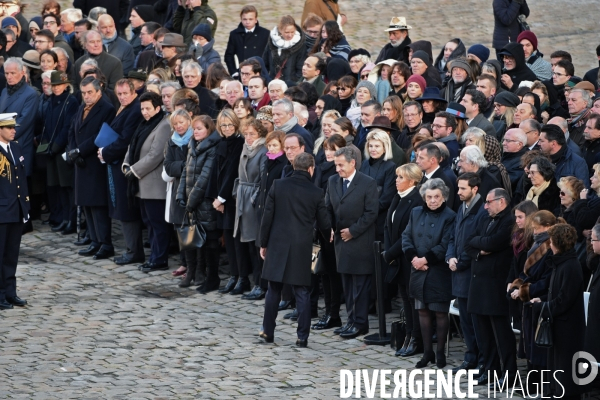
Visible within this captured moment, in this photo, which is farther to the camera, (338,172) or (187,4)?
(187,4)

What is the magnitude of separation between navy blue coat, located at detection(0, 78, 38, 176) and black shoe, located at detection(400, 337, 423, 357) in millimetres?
7387

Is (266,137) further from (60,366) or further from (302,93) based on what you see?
(60,366)

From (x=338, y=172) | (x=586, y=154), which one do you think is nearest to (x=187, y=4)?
(x=338, y=172)

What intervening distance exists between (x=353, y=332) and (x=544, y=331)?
115 inches

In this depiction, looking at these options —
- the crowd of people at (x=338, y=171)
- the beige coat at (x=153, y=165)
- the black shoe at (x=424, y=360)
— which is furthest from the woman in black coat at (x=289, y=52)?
the black shoe at (x=424, y=360)

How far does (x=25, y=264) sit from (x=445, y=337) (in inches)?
259

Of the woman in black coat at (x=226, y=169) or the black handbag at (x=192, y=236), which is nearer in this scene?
the woman in black coat at (x=226, y=169)

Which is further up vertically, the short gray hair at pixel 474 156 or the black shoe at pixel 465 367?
the short gray hair at pixel 474 156

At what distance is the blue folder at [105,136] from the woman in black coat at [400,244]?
192 inches

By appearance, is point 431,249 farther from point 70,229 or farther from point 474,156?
point 70,229

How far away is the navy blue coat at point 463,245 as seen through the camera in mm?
11328

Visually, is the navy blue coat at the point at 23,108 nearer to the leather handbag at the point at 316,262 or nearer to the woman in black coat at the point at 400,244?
the leather handbag at the point at 316,262

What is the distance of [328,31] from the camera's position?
1741 centimetres

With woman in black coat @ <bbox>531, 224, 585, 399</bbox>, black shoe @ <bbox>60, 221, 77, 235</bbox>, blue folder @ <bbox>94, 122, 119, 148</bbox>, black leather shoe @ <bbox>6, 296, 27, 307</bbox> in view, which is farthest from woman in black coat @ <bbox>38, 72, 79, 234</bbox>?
woman in black coat @ <bbox>531, 224, 585, 399</bbox>
